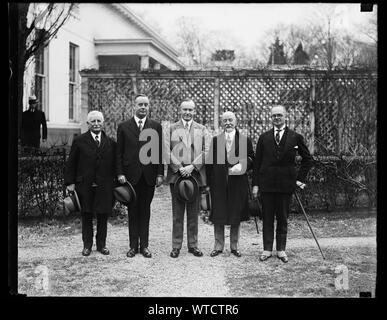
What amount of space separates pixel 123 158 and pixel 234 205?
132cm

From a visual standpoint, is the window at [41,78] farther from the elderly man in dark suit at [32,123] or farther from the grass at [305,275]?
the grass at [305,275]

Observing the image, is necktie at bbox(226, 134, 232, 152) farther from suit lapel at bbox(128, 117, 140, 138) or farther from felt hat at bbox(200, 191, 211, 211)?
suit lapel at bbox(128, 117, 140, 138)

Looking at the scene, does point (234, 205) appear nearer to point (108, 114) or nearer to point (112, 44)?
point (108, 114)

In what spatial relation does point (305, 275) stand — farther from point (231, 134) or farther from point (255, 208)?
point (231, 134)

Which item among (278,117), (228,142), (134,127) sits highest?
(278,117)

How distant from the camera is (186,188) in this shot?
17.8 feet

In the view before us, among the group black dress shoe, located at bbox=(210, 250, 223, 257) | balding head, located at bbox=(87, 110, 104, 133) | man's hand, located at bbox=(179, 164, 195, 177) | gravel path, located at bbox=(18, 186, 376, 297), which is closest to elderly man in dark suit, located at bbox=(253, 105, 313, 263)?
gravel path, located at bbox=(18, 186, 376, 297)

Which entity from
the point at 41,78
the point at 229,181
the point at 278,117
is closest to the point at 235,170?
the point at 229,181

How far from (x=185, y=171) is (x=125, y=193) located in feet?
2.24

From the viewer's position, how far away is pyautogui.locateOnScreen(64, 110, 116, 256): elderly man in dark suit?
17.9 feet

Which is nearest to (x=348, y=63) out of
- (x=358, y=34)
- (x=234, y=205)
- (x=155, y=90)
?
(x=358, y=34)

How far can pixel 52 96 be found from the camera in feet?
18.8

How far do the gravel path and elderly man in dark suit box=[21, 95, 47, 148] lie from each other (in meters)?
1.08

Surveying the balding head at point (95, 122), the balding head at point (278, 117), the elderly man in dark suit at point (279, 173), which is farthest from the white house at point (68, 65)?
the elderly man in dark suit at point (279, 173)
